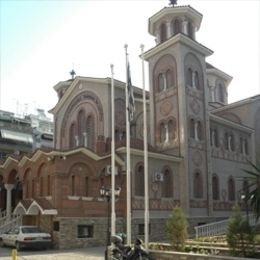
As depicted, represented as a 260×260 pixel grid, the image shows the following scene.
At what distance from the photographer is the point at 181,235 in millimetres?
17984

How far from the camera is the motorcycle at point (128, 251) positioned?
52.3 feet

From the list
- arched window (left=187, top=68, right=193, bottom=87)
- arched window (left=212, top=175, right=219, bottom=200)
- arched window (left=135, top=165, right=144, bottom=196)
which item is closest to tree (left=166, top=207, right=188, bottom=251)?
arched window (left=135, top=165, right=144, bottom=196)

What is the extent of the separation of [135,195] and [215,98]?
22.2m

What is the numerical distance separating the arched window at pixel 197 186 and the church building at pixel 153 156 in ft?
0.25

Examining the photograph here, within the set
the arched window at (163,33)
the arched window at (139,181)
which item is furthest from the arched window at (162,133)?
the arched window at (163,33)

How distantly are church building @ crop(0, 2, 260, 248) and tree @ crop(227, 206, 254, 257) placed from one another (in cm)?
1160

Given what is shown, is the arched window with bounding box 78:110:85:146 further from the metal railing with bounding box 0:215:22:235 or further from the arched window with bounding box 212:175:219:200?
the arched window with bounding box 212:175:219:200

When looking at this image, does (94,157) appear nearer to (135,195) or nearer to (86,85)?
(135,195)

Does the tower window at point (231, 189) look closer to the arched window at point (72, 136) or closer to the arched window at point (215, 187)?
the arched window at point (215, 187)

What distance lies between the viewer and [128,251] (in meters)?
16.3

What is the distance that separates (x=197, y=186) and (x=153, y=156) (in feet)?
16.1

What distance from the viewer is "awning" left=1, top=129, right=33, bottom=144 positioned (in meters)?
54.1

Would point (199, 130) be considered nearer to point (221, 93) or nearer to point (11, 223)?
point (11, 223)

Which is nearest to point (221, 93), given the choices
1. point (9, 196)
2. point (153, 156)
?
point (153, 156)
